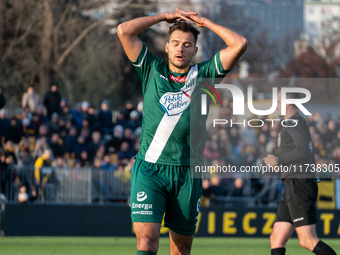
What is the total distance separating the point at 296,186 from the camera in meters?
7.15

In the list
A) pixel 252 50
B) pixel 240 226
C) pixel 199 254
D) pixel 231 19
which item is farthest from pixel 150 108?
pixel 252 50

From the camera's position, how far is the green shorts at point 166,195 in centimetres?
547

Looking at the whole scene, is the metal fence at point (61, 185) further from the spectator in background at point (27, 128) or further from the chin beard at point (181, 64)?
the chin beard at point (181, 64)

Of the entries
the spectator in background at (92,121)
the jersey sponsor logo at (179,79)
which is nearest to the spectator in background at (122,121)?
the spectator in background at (92,121)

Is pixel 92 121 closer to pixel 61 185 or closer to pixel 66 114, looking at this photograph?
pixel 66 114

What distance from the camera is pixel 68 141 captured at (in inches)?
625

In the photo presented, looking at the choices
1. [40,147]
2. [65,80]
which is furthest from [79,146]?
[65,80]

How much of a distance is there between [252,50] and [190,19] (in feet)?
149

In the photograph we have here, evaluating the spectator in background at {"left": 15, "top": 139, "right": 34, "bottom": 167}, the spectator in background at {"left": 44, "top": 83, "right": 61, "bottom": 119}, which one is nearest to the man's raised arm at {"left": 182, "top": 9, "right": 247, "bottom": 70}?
the spectator in background at {"left": 15, "top": 139, "right": 34, "bottom": 167}

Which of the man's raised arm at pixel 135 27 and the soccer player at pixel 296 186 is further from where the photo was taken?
the soccer player at pixel 296 186

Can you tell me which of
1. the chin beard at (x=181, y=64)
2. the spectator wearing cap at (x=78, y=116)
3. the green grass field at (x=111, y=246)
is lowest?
the green grass field at (x=111, y=246)

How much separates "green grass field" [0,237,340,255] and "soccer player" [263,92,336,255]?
407 cm

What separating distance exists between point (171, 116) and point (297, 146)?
2157 millimetres

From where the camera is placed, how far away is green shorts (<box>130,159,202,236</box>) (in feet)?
18.0
